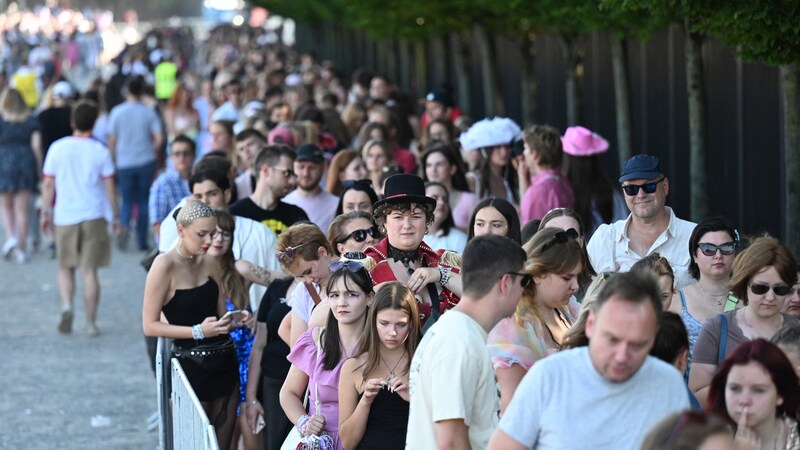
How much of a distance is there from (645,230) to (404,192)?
4.92ft

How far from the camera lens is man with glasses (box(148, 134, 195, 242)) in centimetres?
1182

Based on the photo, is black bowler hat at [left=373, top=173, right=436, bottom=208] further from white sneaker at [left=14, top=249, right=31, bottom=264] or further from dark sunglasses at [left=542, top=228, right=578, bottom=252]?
white sneaker at [left=14, top=249, right=31, bottom=264]

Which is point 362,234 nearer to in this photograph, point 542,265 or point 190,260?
point 190,260

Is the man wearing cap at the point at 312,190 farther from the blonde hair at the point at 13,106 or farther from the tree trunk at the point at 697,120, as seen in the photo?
the blonde hair at the point at 13,106

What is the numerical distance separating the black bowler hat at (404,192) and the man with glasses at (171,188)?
4.51 m

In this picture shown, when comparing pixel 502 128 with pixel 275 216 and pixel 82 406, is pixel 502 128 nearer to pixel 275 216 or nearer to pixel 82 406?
pixel 275 216

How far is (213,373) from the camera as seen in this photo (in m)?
8.44

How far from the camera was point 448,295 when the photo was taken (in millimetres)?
7023

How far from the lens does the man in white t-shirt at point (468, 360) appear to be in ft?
16.5

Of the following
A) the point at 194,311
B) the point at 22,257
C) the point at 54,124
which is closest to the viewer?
the point at 194,311

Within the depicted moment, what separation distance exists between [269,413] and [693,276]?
2400 millimetres

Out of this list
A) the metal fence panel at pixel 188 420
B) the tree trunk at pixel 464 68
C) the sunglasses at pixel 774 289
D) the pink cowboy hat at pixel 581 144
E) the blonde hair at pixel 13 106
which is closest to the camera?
the metal fence panel at pixel 188 420

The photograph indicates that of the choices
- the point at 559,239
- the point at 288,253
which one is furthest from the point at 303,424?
the point at 559,239

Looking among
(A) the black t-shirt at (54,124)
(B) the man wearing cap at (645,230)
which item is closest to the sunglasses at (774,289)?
(B) the man wearing cap at (645,230)
